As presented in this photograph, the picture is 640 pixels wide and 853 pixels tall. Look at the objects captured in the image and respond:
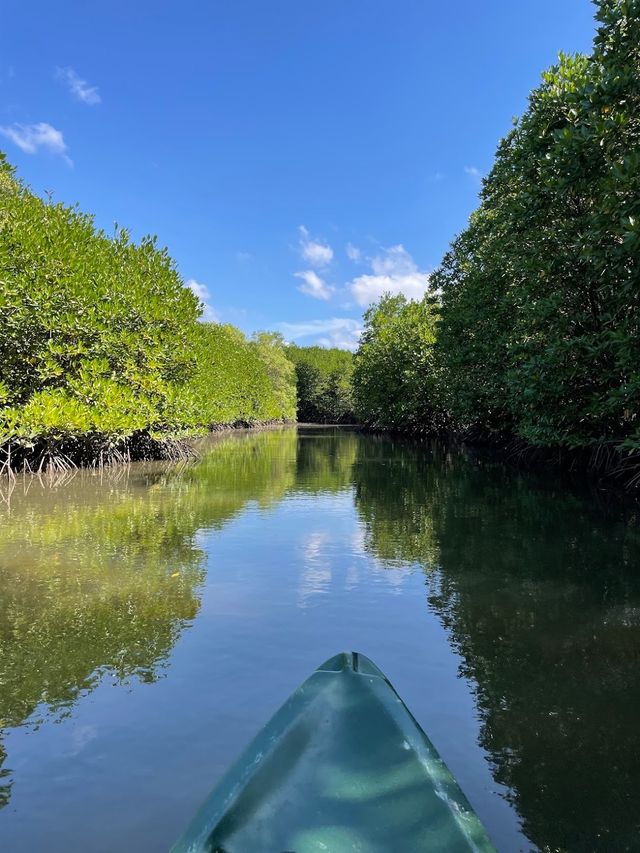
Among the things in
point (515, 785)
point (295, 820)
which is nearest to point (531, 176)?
point (515, 785)

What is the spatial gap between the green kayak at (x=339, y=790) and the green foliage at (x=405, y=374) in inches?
1380

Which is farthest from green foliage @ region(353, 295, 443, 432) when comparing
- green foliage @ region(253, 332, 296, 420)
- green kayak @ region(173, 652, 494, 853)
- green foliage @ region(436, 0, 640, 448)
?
green kayak @ region(173, 652, 494, 853)

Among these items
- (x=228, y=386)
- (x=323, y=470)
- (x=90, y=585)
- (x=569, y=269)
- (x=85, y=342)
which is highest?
(x=569, y=269)

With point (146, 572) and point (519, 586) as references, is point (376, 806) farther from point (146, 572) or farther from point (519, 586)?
point (146, 572)

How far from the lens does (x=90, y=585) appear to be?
663 cm

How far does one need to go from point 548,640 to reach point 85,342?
679 inches

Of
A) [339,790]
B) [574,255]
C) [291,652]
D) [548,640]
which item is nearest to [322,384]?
[574,255]

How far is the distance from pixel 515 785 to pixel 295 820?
1606 mm

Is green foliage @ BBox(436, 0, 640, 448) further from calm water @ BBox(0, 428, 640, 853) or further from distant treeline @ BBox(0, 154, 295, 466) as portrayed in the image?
distant treeline @ BBox(0, 154, 295, 466)

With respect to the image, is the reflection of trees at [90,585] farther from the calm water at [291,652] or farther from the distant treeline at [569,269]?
the distant treeline at [569,269]

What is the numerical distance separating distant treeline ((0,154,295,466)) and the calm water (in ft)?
22.4

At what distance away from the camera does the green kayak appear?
2.09m

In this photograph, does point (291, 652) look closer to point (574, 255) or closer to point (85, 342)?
point (574, 255)

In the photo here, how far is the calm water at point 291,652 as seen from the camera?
10.0ft
